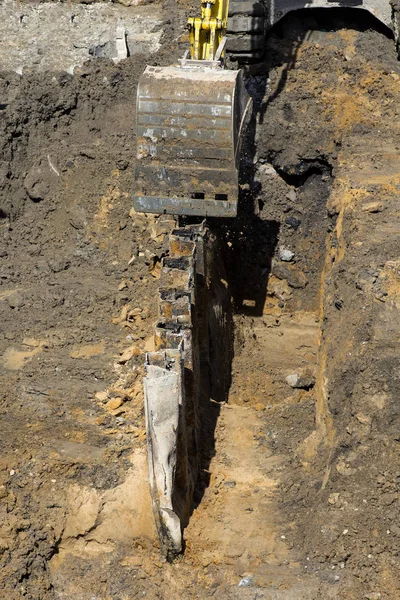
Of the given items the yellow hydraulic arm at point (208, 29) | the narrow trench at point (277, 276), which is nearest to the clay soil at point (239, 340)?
the narrow trench at point (277, 276)

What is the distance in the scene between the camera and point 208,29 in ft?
39.3

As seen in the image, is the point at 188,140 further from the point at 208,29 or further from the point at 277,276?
the point at 277,276

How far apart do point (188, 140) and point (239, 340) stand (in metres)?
3.29

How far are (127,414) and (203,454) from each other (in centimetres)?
111

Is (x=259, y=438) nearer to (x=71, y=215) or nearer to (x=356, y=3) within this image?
(x=71, y=215)

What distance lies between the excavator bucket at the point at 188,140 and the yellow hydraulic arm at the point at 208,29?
1.75 ft

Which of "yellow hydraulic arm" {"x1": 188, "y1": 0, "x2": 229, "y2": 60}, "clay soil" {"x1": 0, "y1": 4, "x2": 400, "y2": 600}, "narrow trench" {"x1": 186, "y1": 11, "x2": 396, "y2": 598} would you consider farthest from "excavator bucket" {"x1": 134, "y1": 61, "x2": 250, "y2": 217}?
"narrow trench" {"x1": 186, "y1": 11, "x2": 396, "y2": 598}

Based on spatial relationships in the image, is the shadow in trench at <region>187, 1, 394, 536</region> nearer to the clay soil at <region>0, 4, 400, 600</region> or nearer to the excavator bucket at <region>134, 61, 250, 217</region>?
the clay soil at <region>0, 4, 400, 600</region>

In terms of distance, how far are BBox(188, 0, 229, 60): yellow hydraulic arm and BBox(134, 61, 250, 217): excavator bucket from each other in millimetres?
534

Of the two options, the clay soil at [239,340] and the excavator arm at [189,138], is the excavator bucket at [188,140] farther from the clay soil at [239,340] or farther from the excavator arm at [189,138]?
the clay soil at [239,340]

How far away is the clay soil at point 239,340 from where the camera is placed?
870 centimetres

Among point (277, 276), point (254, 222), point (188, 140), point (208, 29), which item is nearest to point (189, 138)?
point (188, 140)

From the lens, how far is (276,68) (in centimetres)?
1458

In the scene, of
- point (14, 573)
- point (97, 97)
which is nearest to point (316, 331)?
point (97, 97)
